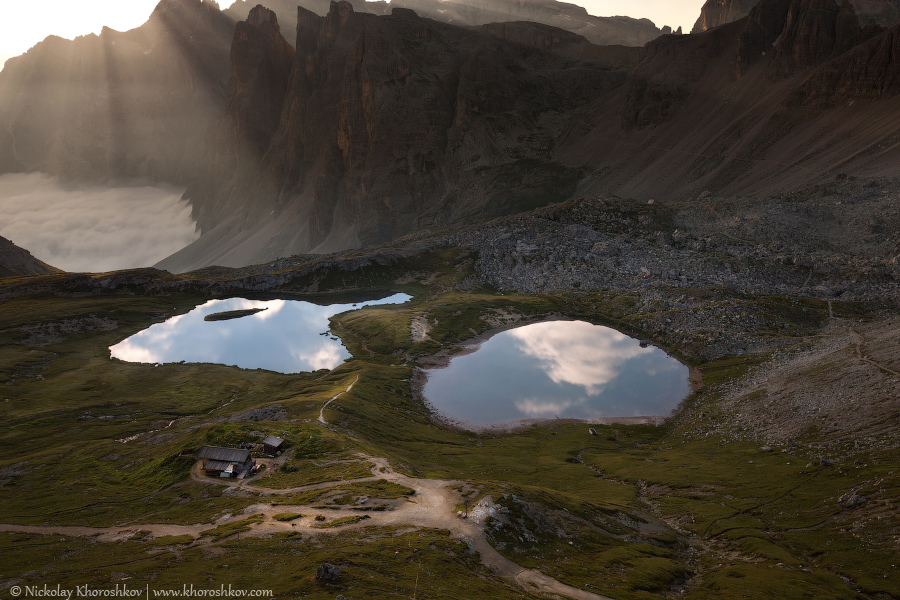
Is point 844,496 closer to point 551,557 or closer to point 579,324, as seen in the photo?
point 551,557

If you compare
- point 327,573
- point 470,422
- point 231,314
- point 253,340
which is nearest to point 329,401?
point 470,422

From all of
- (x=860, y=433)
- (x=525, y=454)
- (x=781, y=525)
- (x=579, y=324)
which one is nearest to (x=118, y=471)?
(x=525, y=454)

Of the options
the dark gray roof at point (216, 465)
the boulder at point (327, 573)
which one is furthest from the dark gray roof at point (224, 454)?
the boulder at point (327, 573)

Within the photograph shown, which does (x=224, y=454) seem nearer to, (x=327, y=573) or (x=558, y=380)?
(x=327, y=573)

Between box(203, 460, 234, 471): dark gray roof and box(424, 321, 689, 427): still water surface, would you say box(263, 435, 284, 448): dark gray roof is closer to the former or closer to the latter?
box(203, 460, 234, 471): dark gray roof

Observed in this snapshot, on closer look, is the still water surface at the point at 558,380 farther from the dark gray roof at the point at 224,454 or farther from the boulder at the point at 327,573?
the boulder at the point at 327,573

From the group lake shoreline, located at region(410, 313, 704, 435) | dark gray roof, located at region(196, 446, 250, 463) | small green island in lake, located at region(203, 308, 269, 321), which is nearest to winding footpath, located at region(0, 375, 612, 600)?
dark gray roof, located at region(196, 446, 250, 463)
